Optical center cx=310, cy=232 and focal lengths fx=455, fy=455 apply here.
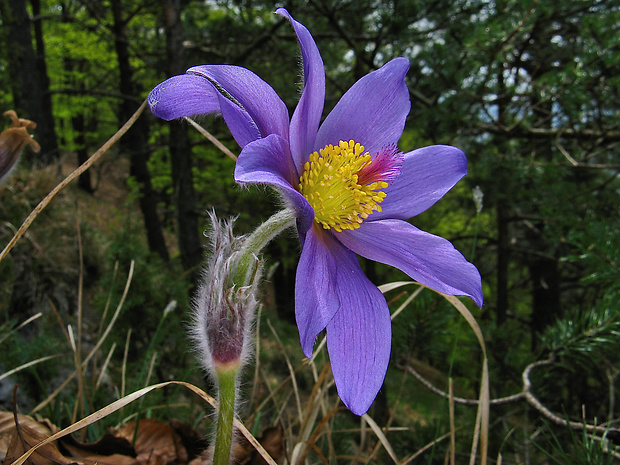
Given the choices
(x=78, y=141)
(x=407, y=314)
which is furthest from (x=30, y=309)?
(x=78, y=141)

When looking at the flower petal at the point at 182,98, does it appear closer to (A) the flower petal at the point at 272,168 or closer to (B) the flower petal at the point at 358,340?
(A) the flower petal at the point at 272,168

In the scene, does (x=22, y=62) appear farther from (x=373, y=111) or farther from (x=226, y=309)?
(x=226, y=309)

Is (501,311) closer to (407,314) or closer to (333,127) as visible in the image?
(407,314)

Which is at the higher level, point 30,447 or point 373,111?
point 373,111

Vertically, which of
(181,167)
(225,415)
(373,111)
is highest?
(373,111)

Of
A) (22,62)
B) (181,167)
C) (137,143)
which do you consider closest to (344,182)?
(181,167)

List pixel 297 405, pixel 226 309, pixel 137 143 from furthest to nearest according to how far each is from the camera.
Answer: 1. pixel 137 143
2. pixel 297 405
3. pixel 226 309
